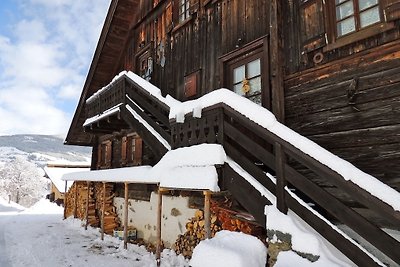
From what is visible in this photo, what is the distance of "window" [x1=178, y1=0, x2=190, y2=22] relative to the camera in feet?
32.8

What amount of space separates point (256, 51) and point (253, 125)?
3.14 meters

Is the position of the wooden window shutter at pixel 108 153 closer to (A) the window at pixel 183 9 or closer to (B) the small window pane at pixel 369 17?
(A) the window at pixel 183 9

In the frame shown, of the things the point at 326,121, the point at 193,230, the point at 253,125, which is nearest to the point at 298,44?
the point at 326,121

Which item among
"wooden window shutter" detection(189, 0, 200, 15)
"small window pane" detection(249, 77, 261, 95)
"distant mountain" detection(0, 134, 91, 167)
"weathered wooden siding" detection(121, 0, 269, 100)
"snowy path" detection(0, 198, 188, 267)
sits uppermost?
"distant mountain" detection(0, 134, 91, 167)

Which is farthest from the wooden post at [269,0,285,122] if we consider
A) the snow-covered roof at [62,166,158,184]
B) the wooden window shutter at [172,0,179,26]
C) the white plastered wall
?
the wooden window shutter at [172,0,179,26]

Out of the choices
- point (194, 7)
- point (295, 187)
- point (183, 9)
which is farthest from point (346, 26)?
point (183, 9)

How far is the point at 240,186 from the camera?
15.6 feet

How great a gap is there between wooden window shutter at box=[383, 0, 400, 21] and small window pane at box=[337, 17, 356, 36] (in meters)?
0.55

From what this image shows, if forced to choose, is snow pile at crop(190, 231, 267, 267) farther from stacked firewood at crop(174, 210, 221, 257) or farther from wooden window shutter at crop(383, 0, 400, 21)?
wooden window shutter at crop(383, 0, 400, 21)

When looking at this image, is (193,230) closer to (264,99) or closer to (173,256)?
(173,256)

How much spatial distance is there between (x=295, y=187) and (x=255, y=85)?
3099mm

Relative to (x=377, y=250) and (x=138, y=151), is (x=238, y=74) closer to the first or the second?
(x=377, y=250)

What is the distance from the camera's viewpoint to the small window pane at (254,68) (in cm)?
704

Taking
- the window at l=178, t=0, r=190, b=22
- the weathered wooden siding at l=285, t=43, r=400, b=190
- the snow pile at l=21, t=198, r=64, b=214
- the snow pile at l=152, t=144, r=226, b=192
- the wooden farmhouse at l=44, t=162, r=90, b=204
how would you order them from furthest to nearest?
the wooden farmhouse at l=44, t=162, r=90, b=204, the snow pile at l=21, t=198, r=64, b=214, the window at l=178, t=0, r=190, b=22, the snow pile at l=152, t=144, r=226, b=192, the weathered wooden siding at l=285, t=43, r=400, b=190
